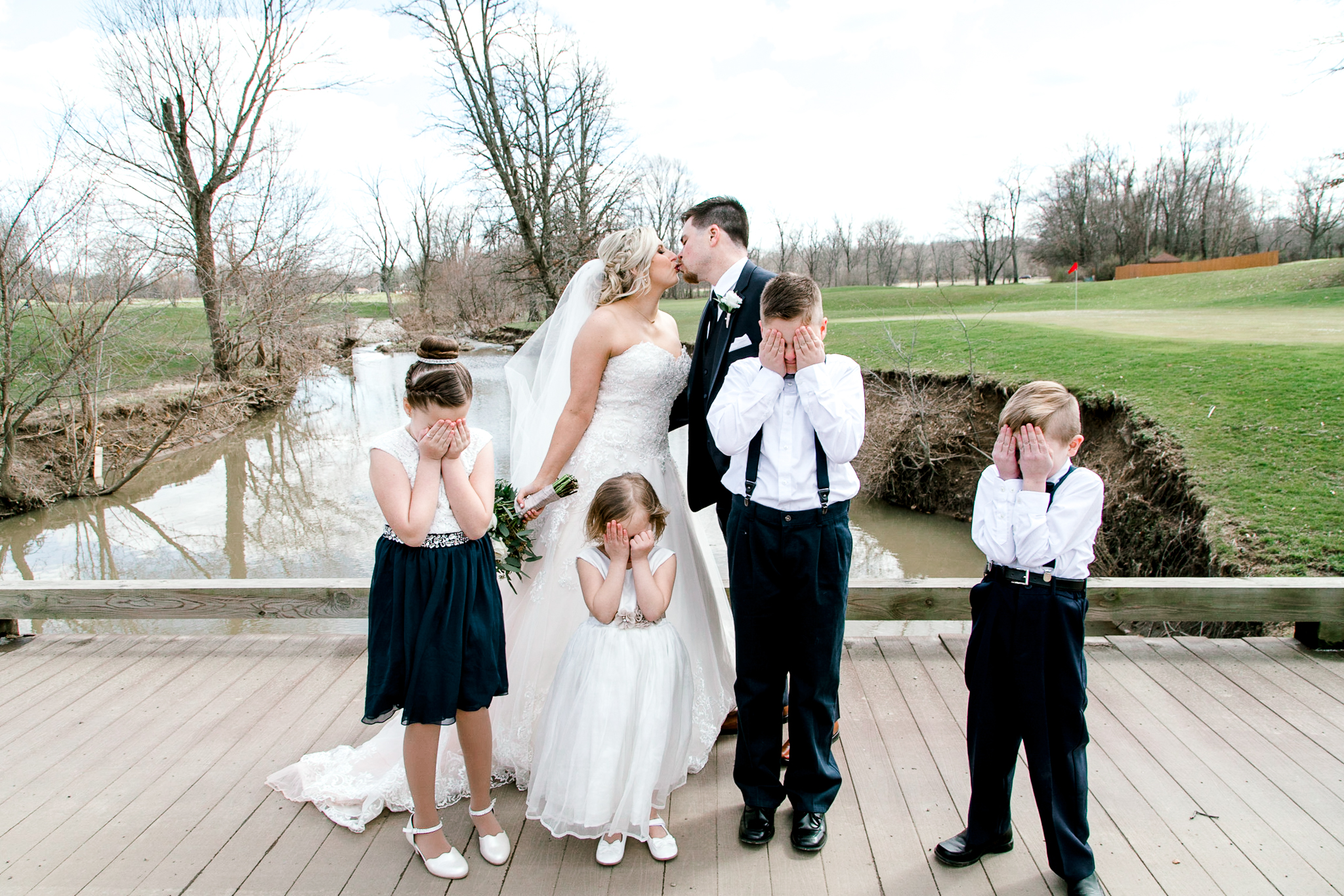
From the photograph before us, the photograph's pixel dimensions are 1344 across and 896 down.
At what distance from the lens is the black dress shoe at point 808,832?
242cm

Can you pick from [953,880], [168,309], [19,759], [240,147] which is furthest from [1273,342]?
[240,147]

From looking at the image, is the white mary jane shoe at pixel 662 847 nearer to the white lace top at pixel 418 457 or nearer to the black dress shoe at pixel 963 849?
the black dress shoe at pixel 963 849

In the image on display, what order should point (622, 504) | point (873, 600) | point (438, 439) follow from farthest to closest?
point (873, 600), point (622, 504), point (438, 439)

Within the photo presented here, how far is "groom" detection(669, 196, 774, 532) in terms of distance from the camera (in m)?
2.76

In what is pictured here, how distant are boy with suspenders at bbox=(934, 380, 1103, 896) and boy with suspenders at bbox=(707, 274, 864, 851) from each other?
440 millimetres

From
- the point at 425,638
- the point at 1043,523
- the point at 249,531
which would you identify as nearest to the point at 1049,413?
the point at 1043,523

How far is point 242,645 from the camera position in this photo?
4051 millimetres

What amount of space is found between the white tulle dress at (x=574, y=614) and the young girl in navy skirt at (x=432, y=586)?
0.45 metres

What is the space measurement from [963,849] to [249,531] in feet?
37.4

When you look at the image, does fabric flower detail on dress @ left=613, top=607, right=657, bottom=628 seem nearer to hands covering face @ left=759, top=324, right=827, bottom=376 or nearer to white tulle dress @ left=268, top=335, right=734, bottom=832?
white tulle dress @ left=268, top=335, right=734, bottom=832

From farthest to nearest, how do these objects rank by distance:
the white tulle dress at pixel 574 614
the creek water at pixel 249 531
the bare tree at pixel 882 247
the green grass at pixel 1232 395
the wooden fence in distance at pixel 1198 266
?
1. the bare tree at pixel 882 247
2. the wooden fence in distance at pixel 1198 266
3. the creek water at pixel 249 531
4. the green grass at pixel 1232 395
5. the white tulle dress at pixel 574 614

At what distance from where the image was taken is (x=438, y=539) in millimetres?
2344

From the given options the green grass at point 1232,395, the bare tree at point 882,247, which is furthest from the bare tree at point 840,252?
the green grass at point 1232,395

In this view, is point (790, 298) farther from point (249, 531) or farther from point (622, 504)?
point (249, 531)
